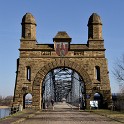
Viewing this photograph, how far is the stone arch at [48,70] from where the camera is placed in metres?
39.3

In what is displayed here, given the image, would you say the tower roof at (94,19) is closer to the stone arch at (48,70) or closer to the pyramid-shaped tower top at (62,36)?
the pyramid-shaped tower top at (62,36)

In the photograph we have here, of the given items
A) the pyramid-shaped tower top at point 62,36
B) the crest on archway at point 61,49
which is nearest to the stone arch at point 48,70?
the crest on archway at point 61,49

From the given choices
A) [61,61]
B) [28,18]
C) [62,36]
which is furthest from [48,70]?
[28,18]

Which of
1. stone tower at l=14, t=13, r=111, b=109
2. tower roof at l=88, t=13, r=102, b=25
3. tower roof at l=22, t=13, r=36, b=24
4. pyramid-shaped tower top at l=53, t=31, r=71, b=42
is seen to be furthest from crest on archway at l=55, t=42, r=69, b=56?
tower roof at l=88, t=13, r=102, b=25

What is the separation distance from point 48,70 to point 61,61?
1915 mm

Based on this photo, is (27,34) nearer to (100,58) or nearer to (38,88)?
(38,88)

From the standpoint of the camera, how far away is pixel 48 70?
40.2 meters

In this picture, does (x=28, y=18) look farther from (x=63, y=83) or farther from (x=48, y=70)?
(x=63, y=83)

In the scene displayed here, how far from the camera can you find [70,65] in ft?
132

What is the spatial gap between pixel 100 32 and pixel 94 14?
245cm

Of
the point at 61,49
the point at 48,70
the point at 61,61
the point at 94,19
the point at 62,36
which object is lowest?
the point at 48,70

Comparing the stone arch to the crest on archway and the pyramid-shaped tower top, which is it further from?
the pyramid-shaped tower top

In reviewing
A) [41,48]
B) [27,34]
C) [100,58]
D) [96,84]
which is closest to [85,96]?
[96,84]

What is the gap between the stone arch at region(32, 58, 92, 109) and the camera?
39312mm
